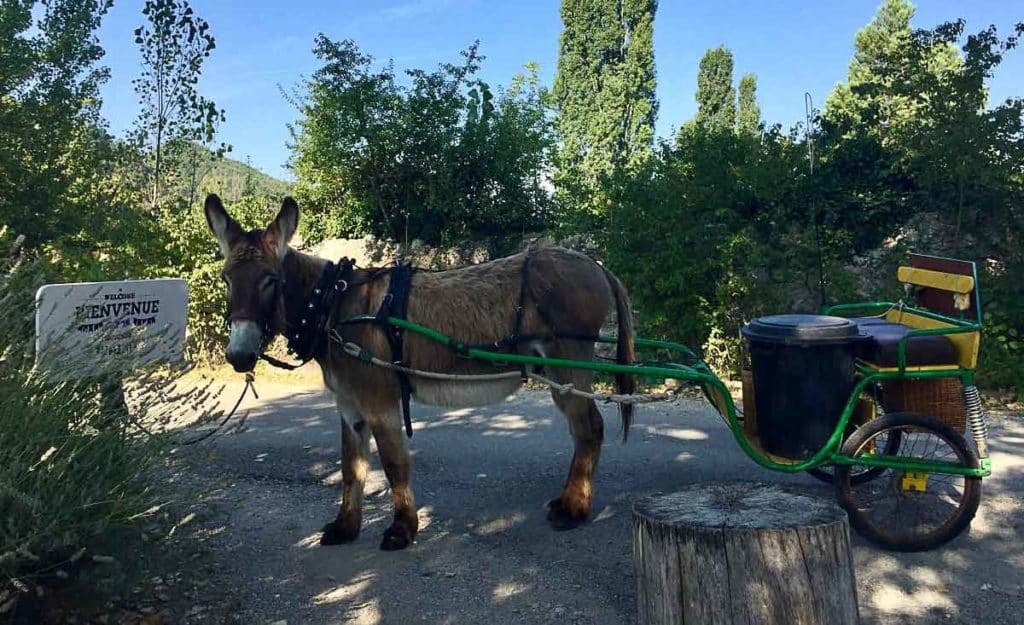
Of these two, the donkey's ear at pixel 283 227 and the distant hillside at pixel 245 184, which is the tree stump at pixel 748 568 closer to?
the donkey's ear at pixel 283 227

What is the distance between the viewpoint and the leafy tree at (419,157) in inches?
519

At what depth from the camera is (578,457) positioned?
4648 millimetres

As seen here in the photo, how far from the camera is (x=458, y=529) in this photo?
467 centimetres

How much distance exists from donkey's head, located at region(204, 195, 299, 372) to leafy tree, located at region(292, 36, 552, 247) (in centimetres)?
956

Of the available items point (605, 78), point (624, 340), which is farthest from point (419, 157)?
point (605, 78)

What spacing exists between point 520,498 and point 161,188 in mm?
10021

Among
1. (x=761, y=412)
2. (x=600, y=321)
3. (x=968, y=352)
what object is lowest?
(x=761, y=412)

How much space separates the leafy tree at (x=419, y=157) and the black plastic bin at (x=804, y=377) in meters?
9.94

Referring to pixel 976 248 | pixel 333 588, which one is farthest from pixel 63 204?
pixel 976 248

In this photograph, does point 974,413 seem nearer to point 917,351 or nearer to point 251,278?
point 917,351

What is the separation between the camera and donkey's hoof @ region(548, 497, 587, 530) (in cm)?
455

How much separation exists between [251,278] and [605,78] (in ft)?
86.0

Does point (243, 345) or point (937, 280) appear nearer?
point (243, 345)

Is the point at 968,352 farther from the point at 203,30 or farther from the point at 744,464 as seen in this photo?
the point at 203,30
